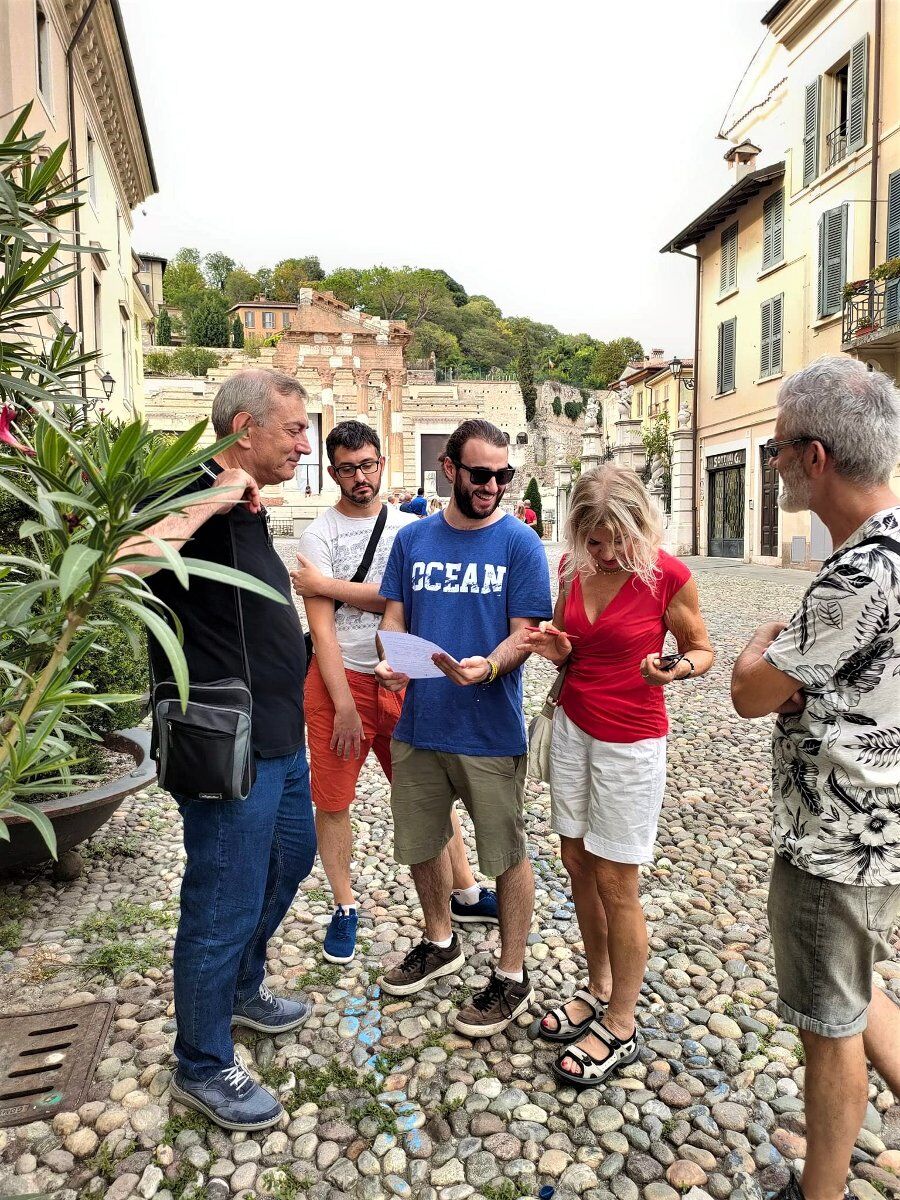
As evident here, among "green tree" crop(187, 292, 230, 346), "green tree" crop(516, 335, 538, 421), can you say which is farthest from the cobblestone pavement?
"green tree" crop(516, 335, 538, 421)

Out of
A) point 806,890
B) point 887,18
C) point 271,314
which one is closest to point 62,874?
point 806,890

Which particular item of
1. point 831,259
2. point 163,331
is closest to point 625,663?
point 831,259

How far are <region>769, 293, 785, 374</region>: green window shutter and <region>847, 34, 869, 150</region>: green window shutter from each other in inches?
146

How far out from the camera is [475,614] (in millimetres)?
2676

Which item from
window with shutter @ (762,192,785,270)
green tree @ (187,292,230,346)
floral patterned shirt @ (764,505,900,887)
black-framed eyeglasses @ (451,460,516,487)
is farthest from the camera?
green tree @ (187,292,230,346)

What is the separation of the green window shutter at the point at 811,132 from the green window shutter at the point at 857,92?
118 cm

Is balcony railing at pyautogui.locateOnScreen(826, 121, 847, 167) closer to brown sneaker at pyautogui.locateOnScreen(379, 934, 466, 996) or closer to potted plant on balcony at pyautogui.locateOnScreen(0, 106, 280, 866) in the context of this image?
brown sneaker at pyautogui.locateOnScreen(379, 934, 466, 996)

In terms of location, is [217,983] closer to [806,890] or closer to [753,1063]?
[806,890]

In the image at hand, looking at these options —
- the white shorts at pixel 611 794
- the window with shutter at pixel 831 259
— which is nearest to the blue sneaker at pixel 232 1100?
the white shorts at pixel 611 794

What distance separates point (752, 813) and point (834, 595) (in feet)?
11.2

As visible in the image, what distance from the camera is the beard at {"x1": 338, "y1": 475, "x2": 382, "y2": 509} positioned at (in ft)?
10.5

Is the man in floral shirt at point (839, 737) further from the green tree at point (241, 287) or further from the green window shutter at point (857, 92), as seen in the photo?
the green tree at point (241, 287)

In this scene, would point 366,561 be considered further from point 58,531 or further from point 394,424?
point 394,424

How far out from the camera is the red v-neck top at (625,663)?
8.05 ft
